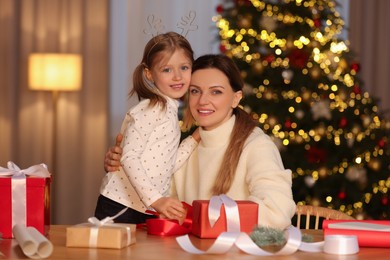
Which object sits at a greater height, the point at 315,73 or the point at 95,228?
the point at 315,73

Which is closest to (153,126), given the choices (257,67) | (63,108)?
(257,67)

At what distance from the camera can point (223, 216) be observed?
2.38m

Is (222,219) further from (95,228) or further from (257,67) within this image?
(257,67)

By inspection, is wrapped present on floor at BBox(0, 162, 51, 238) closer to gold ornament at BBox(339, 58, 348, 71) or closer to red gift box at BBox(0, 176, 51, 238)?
red gift box at BBox(0, 176, 51, 238)

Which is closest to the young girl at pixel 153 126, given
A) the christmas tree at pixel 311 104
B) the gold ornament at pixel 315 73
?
the christmas tree at pixel 311 104

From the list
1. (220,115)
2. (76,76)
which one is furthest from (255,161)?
(76,76)

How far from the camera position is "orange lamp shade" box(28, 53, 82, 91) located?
6.20 m

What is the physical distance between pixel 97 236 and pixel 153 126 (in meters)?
0.61

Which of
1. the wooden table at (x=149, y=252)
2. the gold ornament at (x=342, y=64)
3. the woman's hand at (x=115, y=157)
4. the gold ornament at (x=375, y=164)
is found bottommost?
the gold ornament at (x=375, y=164)

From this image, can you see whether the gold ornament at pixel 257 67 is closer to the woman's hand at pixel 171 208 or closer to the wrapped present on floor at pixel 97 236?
the woman's hand at pixel 171 208

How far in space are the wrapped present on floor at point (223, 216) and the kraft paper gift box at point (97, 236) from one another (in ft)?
0.79

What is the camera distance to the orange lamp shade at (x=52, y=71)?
20.3 ft

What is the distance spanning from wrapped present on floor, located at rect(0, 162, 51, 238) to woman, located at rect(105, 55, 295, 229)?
1.57 ft

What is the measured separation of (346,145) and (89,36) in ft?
7.41
